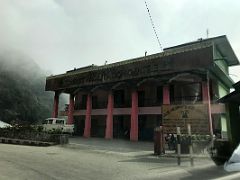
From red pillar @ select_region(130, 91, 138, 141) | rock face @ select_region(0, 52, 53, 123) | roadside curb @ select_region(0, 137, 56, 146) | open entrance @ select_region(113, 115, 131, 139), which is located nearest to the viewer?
roadside curb @ select_region(0, 137, 56, 146)

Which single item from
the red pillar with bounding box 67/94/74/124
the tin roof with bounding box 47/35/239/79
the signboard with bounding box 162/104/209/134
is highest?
the tin roof with bounding box 47/35/239/79

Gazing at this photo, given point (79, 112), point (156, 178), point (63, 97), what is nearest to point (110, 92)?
A: point (79, 112)

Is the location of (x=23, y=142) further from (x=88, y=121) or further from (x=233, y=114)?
(x=233, y=114)

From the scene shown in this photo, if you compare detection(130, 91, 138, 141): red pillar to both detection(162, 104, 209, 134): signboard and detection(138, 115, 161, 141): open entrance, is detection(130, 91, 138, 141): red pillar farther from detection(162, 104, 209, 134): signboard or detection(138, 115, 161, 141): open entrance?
detection(162, 104, 209, 134): signboard

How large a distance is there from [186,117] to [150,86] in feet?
59.5

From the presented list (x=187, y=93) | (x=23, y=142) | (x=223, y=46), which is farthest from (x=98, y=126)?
(x=223, y=46)

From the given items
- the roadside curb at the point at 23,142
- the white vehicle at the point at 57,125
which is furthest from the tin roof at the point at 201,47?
the roadside curb at the point at 23,142

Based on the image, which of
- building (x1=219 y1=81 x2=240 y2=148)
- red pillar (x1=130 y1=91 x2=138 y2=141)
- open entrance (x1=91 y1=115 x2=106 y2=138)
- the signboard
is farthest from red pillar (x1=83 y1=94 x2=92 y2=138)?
building (x1=219 y1=81 x2=240 y2=148)

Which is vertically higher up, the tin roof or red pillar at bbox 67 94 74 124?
the tin roof

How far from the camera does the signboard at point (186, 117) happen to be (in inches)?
606

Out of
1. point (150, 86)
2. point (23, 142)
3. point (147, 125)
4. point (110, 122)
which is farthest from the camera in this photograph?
point (150, 86)

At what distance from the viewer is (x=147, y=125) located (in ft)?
110

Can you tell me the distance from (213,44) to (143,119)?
12.8m

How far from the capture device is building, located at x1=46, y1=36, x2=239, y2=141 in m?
26.9
